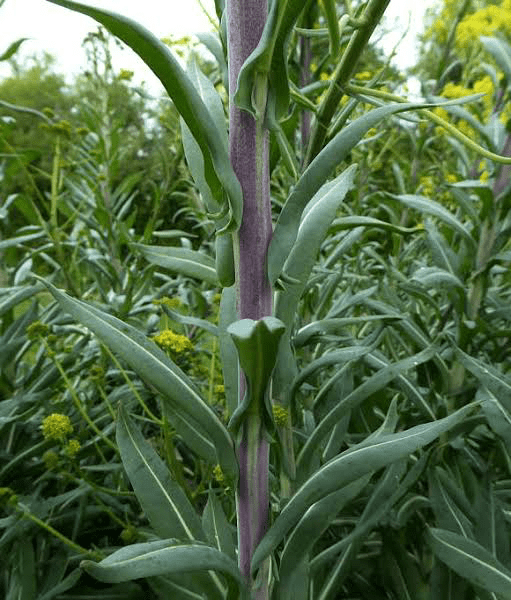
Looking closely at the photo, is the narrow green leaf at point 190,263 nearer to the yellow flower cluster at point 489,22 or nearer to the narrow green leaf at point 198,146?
the narrow green leaf at point 198,146

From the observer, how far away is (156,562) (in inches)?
24.0

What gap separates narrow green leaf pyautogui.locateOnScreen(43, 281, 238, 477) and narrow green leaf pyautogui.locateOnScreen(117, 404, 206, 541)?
12 cm

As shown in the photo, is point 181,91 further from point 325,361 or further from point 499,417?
point 499,417

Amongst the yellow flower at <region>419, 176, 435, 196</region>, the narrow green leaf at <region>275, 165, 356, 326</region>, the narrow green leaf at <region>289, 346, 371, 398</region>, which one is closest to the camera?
the narrow green leaf at <region>275, 165, 356, 326</region>

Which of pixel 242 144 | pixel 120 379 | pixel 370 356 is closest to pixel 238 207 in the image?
pixel 242 144

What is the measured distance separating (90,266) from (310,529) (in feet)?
4.64

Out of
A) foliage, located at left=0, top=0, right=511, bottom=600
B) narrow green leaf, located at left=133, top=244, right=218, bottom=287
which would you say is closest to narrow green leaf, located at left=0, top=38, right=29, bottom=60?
foliage, located at left=0, top=0, right=511, bottom=600

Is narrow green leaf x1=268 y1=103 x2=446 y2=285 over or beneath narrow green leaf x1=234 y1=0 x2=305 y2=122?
beneath

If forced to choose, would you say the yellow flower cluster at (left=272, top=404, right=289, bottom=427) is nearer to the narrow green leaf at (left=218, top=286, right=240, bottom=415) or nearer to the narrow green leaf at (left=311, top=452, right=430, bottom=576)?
the narrow green leaf at (left=218, top=286, right=240, bottom=415)

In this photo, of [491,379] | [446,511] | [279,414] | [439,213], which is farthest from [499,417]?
[439,213]

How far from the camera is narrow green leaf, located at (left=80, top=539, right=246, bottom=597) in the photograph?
565 mm

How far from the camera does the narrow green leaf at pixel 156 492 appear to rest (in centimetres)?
79

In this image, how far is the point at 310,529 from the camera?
0.80 metres

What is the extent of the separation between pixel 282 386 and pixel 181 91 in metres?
0.55
